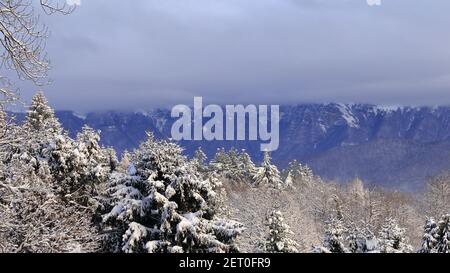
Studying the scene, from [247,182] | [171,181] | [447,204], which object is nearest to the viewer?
[171,181]

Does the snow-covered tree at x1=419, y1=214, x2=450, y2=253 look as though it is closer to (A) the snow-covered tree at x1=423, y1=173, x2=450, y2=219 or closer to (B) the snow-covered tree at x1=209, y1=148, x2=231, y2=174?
(A) the snow-covered tree at x1=423, y1=173, x2=450, y2=219

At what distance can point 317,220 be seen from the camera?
85.8 m

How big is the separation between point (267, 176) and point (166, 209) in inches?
2755

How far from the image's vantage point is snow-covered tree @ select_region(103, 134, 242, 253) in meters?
21.6

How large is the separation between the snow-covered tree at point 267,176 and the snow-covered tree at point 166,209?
6415 cm

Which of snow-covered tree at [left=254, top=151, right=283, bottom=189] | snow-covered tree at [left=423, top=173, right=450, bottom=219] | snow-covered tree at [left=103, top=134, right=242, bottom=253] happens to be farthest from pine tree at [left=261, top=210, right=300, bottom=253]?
snow-covered tree at [left=254, top=151, right=283, bottom=189]

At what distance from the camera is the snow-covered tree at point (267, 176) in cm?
8862

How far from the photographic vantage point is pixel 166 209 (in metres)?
21.6

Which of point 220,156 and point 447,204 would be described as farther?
point 220,156

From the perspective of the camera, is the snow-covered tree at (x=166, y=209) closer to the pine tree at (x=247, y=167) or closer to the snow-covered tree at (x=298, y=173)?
the pine tree at (x=247, y=167)
